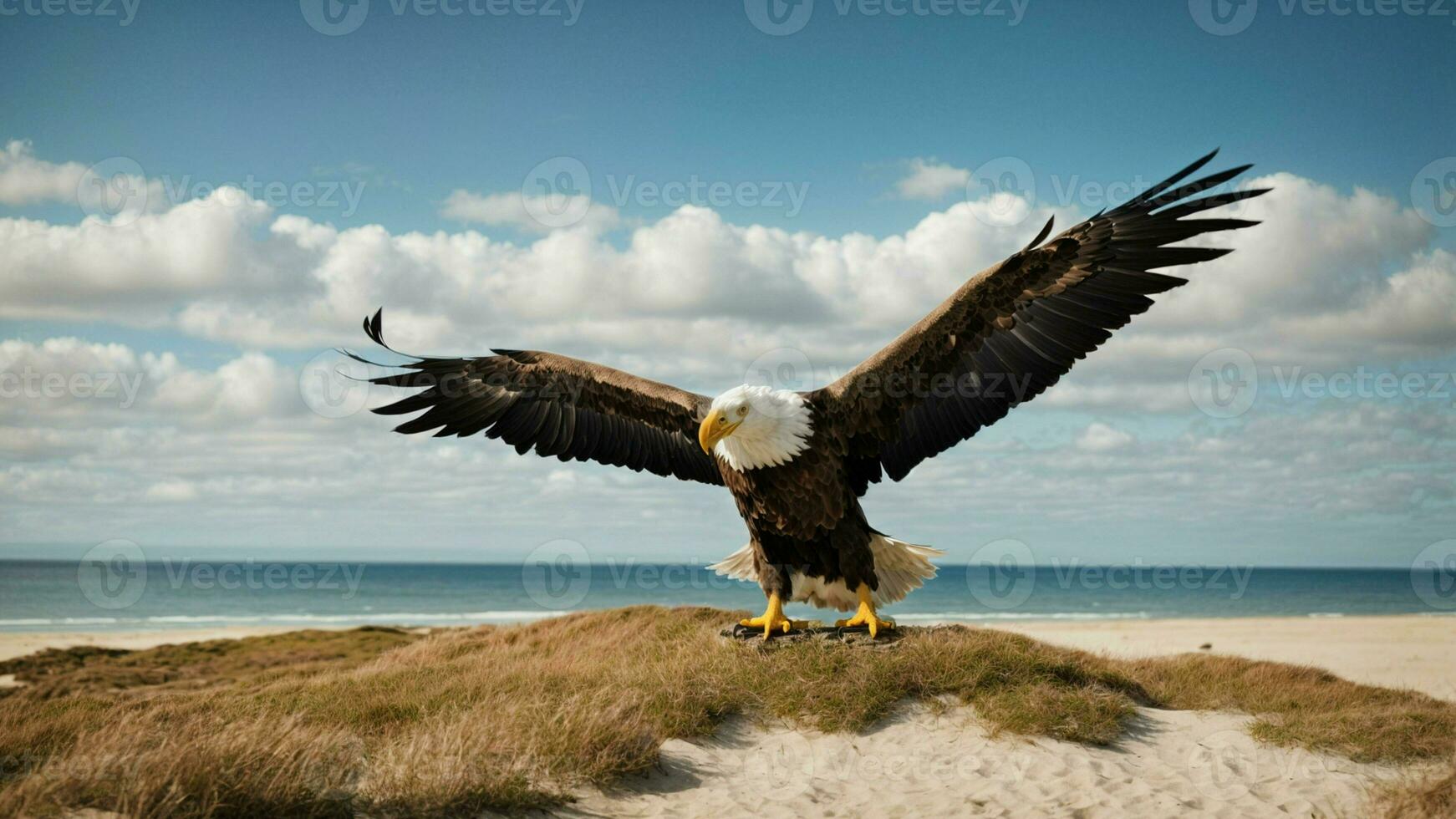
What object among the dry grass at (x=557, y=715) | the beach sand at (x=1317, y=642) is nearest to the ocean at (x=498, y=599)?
the beach sand at (x=1317, y=642)

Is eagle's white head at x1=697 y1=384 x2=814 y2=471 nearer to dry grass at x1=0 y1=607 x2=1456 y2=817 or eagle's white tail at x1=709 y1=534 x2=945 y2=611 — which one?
eagle's white tail at x1=709 y1=534 x2=945 y2=611

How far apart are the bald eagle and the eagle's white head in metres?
0.01

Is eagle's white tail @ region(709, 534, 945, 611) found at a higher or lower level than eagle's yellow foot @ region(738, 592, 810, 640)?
higher

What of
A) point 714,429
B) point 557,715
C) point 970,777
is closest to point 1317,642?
point 970,777

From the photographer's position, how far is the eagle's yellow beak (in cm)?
713

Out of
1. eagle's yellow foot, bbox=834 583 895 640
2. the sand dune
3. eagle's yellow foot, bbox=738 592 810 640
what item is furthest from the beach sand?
eagle's yellow foot, bbox=738 592 810 640

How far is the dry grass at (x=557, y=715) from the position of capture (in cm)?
491

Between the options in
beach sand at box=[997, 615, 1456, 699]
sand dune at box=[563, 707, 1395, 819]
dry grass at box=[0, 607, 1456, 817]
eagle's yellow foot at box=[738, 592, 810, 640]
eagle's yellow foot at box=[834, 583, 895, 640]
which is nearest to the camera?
dry grass at box=[0, 607, 1456, 817]

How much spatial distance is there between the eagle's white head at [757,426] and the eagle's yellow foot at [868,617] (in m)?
1.57

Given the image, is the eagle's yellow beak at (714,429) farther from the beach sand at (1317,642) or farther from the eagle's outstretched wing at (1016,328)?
the beach sand at (1317,642)

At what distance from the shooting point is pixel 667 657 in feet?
28.8

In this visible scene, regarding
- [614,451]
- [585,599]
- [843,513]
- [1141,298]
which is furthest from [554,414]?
[585,599]

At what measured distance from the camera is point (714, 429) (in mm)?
7164

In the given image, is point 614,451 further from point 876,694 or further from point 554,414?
point 876,694
